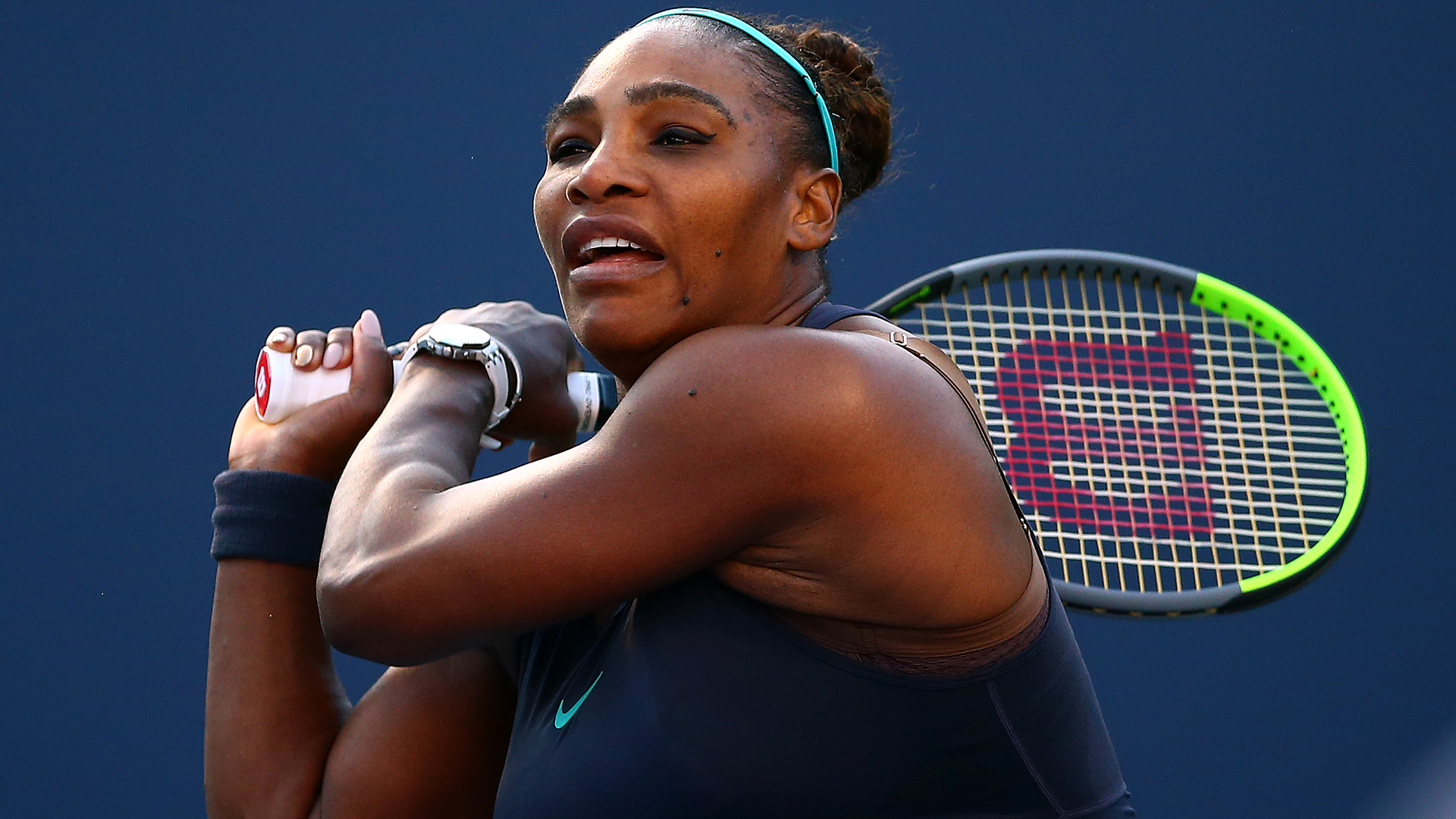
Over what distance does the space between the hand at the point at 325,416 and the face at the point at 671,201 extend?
346 millimetres

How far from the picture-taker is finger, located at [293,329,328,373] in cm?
150

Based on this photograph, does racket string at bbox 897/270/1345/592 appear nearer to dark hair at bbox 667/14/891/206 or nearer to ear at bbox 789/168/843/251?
dark hair at bbox 667/14/891/206

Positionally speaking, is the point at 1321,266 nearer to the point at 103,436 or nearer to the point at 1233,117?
the point at 1233,117

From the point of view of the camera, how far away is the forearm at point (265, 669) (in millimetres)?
1404

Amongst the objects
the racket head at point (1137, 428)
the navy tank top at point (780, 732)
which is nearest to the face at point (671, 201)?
the navy tank top at point (780, 732)

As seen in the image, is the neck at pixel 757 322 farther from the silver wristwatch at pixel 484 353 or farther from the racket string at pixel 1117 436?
the racket string at pixel 1117 436

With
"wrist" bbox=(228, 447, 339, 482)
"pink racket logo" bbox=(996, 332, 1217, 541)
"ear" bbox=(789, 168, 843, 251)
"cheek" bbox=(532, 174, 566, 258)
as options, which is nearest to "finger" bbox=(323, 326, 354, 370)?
"wrist" bbox=(228, 447, 339, 482)

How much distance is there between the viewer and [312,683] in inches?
57.1

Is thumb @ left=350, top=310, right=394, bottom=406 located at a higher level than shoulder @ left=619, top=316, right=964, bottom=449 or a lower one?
lower

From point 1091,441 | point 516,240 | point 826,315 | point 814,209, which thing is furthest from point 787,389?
point 516,240

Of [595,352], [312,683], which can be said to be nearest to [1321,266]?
[595,352]

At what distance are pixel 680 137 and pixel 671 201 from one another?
67mm

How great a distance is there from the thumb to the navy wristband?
0.12 meters

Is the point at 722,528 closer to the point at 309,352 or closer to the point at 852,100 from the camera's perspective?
the point at 852,100
